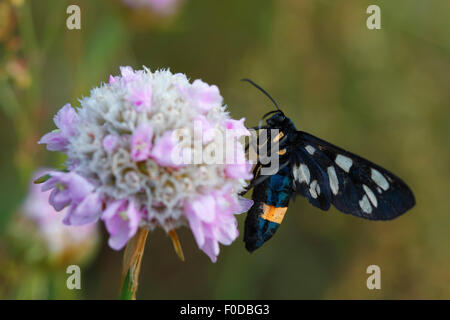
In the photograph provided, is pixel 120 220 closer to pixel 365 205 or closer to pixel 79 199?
pixel 79 199

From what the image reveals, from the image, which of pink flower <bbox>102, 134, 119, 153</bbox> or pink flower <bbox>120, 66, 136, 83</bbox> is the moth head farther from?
pink flower <bbox>102, 134, 119, 153</bbox>

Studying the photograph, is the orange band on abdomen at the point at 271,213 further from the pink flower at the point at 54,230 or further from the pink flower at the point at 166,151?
the pink flower at the point at 54,230

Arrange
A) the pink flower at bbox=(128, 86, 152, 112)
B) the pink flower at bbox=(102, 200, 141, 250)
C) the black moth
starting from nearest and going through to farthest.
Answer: the pink flower at bbox=(102, 200, 141, 250) < the pink flower at bbox=(128, 86, 152, 112) < the black moth

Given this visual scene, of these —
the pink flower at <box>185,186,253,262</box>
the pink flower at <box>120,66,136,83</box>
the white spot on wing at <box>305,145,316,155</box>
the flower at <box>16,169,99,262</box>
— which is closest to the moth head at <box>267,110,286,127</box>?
the white spot on wing at <box>305,145,316,155</box>

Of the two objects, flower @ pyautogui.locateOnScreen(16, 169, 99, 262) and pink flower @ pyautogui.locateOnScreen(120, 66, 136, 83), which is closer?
pink flower @ pyautogui.locateOnScreen(120, 66, 136, 83)

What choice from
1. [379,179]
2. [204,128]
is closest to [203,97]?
[204,128]

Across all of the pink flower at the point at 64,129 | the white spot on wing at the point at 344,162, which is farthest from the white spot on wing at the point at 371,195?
the pink flower at the point at 64,129

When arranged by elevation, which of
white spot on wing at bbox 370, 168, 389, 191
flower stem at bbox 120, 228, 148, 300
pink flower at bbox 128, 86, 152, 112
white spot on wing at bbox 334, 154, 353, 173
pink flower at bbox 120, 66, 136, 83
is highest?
pink flower at bbox 120, 66, 136, 83

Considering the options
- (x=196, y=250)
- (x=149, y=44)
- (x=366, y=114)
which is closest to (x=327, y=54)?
(x=366, y=114)

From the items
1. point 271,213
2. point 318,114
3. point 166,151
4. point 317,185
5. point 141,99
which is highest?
point 318,114
